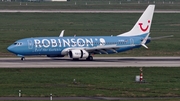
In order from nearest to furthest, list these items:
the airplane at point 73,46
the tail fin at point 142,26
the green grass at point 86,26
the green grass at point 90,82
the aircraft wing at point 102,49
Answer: the green grass at point 90,82 < the airplane at point 73,46 < the aircraft wing at point 102,49 < the tail fin at point 142,26 < the green grass at point 86,26

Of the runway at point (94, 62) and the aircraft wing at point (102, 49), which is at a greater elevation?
the aircraft wing at point (102, 49)

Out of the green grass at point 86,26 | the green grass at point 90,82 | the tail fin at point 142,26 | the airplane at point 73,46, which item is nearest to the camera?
the green grass at point 90,82

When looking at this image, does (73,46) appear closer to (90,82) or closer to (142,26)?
(142,26)

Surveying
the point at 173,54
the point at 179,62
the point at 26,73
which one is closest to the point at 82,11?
the point at 173,54

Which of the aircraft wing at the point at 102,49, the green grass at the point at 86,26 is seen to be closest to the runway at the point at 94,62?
the aircraft wing at the point at 102,49

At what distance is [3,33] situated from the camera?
10475cm

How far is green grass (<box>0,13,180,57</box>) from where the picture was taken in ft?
294

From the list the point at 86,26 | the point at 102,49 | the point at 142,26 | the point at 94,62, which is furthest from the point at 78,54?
the point at 86,26

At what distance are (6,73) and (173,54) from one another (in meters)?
31.0

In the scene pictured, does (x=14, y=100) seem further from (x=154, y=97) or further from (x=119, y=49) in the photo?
(x=119, y=49)

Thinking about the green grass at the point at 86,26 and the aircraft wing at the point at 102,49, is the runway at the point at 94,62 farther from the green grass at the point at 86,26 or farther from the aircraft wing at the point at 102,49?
the green grass at the point at 86,26

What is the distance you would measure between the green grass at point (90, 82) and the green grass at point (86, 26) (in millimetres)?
22076

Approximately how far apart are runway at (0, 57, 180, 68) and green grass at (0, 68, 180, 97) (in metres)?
4.31

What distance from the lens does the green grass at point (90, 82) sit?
4659 centimetres
